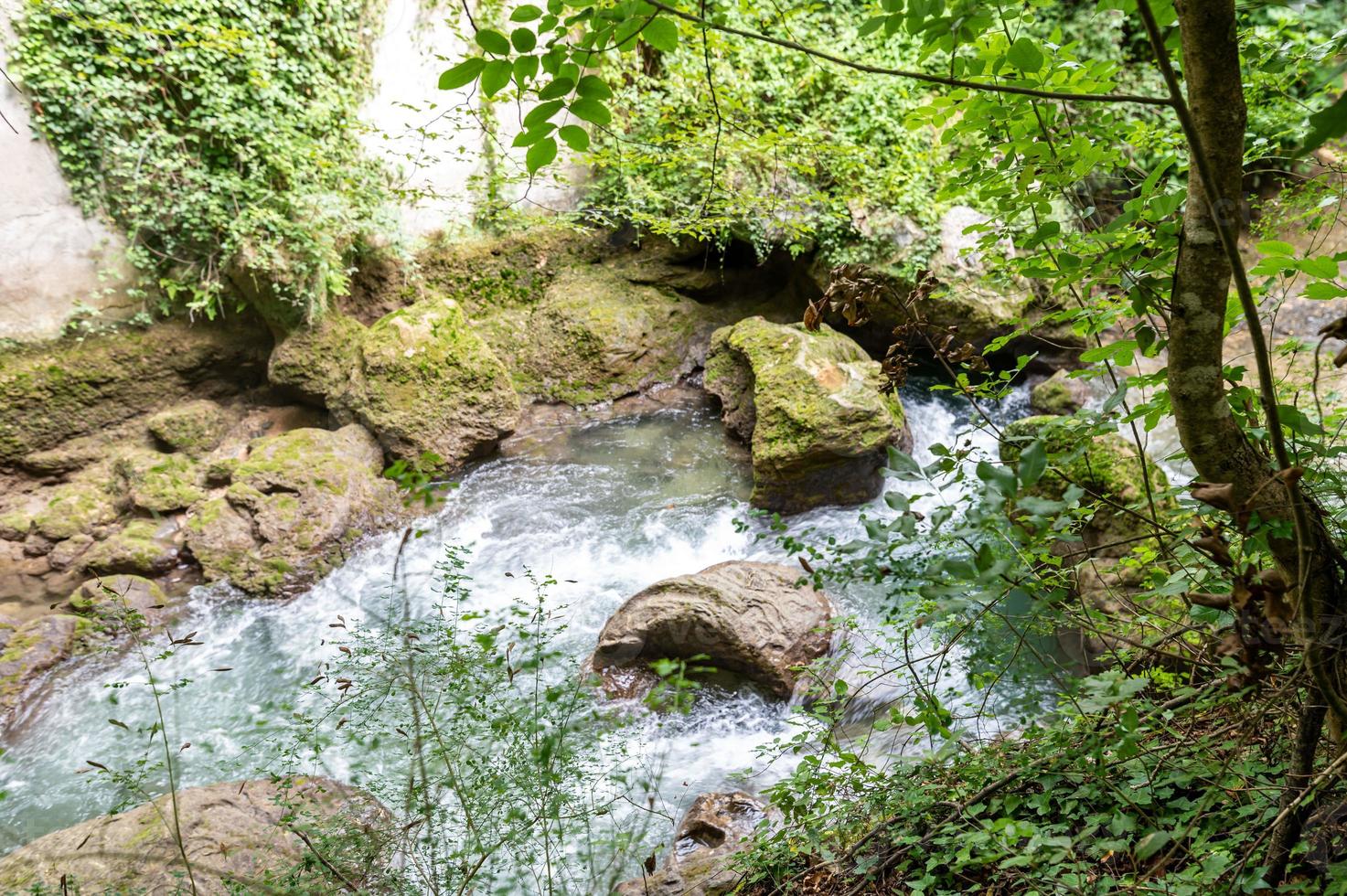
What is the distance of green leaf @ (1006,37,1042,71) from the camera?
1.49m

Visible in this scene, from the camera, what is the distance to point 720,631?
4.19 m

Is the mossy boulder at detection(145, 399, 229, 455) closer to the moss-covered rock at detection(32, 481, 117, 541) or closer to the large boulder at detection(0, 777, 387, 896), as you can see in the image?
the moss-covered rock at detection(32, 481, 117, 541)

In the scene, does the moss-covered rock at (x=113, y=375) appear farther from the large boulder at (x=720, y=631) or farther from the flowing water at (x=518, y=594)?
the large boulder at (x=720, y=631)

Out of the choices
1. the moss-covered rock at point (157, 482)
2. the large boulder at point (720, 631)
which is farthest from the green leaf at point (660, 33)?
the moss-covered rock at point (157, 482)

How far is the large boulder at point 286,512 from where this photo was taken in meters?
5.37

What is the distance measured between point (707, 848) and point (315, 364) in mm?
5927

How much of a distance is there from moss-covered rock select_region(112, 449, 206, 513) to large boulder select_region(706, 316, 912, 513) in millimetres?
4695

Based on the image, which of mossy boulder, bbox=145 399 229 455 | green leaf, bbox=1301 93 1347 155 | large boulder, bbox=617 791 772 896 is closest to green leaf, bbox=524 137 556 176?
green leaf, bbox=1301 93 1347 155

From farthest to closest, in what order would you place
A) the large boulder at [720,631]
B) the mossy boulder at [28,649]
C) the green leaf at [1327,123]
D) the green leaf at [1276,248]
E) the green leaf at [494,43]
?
the mossy boulder at [28,649] → the large boulder at [720,631] → the green leaf at [1276,248] → the green leaf at [494,43] → the green leaf at [1327,123]

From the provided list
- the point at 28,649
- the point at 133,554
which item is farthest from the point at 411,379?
the point at 28,649

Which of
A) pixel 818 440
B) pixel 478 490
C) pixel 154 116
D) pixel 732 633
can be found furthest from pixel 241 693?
pixel 154 116

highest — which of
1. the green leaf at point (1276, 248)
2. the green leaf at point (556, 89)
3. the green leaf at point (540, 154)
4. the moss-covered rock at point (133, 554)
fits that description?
the green leaf at point (556, 89)

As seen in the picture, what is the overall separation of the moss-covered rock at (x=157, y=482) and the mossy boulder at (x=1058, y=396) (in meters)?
7.60

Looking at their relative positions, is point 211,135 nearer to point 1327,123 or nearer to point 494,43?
point 494,43
